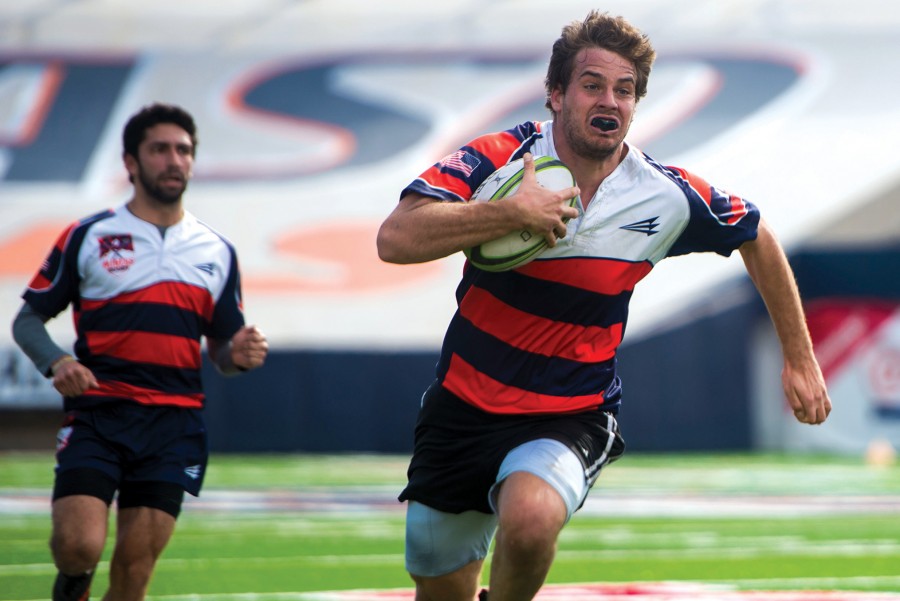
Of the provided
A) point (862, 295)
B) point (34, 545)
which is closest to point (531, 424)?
point (34, 545)

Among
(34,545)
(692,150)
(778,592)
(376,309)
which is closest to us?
(778,592)

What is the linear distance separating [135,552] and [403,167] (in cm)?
1723

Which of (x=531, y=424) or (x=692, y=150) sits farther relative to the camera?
(x=692, y=150)

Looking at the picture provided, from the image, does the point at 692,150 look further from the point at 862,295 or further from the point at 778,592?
the point at 778,592

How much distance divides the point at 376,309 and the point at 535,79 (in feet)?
18.5

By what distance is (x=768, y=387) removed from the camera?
21.1 metres

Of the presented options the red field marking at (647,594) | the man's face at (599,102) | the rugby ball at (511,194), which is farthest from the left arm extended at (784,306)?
the red field marking at (647,594)

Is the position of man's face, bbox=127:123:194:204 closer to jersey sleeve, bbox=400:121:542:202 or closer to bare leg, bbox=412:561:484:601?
jersey sleeve, bbox=400:121:542:202

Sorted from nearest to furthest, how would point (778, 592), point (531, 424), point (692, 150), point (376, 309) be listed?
point (531, 424) < point (778, 592) < point (376, 309) < point (692, 150)

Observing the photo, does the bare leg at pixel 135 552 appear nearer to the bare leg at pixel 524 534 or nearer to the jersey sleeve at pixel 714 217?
the bare leg at pixel 524 534

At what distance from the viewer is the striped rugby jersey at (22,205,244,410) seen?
5.47 m

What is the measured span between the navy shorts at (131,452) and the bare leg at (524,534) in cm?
161

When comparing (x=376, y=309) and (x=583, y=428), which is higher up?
(x=583, y=428)

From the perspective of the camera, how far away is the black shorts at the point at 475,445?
446cm
